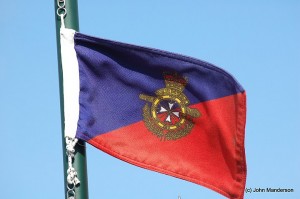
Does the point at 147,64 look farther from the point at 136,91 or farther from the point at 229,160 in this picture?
the point at 229,160

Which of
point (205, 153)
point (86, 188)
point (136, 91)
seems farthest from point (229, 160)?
point (86, 188)

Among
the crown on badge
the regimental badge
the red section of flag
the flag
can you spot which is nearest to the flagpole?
the flag

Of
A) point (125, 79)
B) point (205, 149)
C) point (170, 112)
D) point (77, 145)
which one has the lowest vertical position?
point (77, 145)

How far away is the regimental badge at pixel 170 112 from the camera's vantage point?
5.58 m

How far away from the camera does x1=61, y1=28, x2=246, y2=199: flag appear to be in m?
5.32

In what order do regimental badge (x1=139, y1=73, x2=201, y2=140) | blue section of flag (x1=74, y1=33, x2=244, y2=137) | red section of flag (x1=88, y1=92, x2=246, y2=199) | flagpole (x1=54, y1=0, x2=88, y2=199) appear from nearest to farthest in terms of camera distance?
flagpole (x1=54, y1=0, x2=88, y2=199)
blue section of flag (x1=74, y1=33, x2=244, y2=137)
red section of flag (x1=88, y1=92, x2=246, y2=199)
regimental badge (x1=139, y1=73, x2=201, y2=140)

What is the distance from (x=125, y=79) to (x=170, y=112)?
1.87 ft

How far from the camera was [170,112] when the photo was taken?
568 centimetres

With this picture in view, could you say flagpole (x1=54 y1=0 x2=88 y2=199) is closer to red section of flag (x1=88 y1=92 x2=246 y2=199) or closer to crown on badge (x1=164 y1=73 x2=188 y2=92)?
red section of flag (x1=88 y1=92 x2=246 y2=199)

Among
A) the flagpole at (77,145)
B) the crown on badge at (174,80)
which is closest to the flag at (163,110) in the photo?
the crown on badge at (174,80)

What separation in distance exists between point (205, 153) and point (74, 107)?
1431mm

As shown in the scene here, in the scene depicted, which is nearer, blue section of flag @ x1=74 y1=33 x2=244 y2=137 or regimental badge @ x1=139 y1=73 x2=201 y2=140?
blue section of flag @ x1=74 y1=33 x2=244 y2=137

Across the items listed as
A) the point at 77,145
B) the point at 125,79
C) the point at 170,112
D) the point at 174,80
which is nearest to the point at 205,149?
the point at 170,112

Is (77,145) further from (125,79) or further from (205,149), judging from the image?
(205,149)
